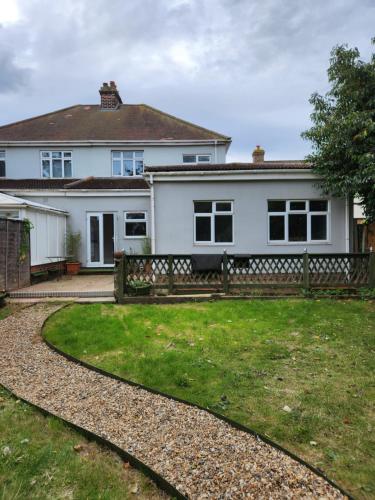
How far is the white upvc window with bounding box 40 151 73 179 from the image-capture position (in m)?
18.3

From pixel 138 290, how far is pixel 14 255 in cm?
422

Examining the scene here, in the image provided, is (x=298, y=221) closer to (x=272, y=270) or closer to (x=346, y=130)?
(x=272, y=270)

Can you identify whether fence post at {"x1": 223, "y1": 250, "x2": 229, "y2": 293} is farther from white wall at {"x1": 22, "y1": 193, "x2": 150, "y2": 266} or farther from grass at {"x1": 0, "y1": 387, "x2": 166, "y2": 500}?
white wall at {"x1": 22, "y1": 193, "x2": 150, "y2": 266}

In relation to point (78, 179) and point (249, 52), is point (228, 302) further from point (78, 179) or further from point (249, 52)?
point (78, 179)

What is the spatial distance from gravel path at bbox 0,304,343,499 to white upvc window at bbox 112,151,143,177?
1463cm

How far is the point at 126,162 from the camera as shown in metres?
18.3

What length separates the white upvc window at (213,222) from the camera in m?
11.3

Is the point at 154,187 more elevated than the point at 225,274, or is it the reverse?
the point at 154,187

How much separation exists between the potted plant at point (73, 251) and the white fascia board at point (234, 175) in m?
5.72

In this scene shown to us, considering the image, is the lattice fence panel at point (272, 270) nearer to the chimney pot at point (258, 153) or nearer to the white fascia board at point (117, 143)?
the white fascia board at point (117, 143)

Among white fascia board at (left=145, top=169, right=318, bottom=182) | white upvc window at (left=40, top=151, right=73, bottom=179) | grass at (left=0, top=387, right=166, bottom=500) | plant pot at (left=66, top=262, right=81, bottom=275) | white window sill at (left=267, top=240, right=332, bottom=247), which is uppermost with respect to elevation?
white upvc window at (left=40, top=151, right=73, bottom=179)

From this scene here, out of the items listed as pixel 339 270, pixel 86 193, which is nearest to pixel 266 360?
pixel 339 270

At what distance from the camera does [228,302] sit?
8508 millimetres

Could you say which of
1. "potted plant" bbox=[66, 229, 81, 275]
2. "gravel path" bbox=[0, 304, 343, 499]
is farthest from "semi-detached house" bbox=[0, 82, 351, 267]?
"gravel path" bbox=[0, 304, 343, 499]
